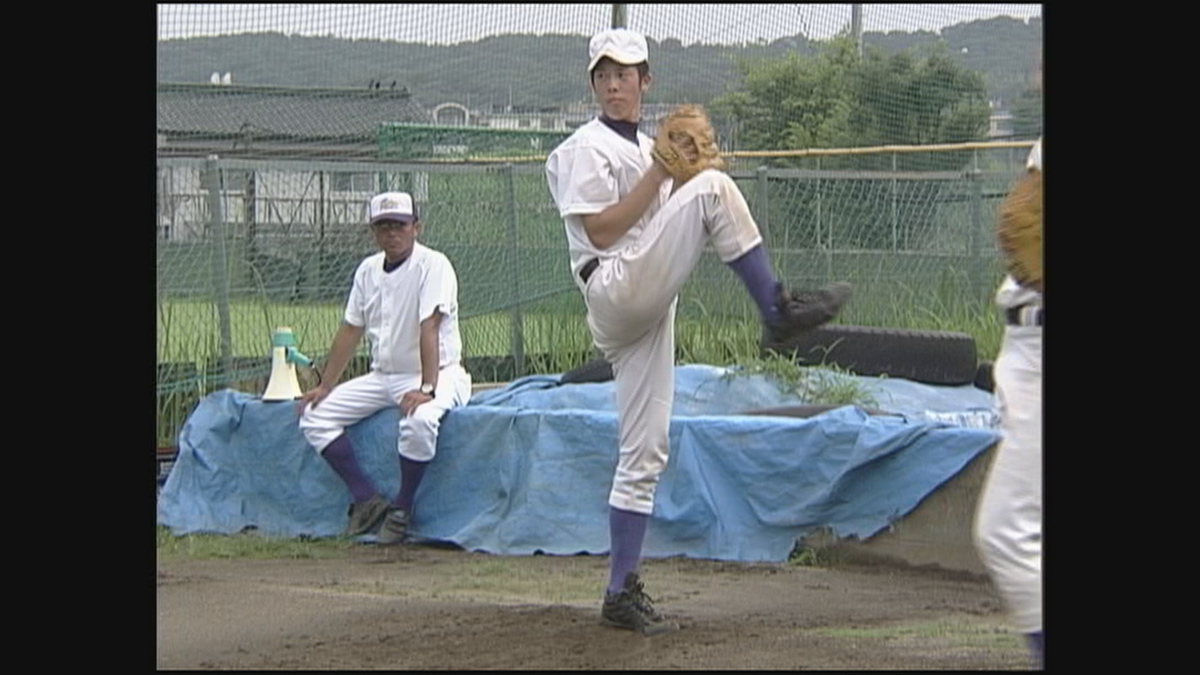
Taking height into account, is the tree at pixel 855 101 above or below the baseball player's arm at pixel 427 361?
above

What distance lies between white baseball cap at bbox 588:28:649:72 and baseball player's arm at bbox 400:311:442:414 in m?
2.66

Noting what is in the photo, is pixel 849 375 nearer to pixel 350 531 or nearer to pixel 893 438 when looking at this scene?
pixel 893 438

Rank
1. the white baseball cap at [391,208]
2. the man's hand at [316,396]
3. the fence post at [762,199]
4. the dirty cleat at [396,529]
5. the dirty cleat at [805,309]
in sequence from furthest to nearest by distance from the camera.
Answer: the fence post at [762,199], the man's hand at [316,396], the white baseball cap at [391,208], the dirty cleat at [396,529], the dirty cleat at [805,309]

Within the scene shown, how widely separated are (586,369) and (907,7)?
16.6 ft

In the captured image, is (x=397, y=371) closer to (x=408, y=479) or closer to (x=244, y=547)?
(x=408, y=479)

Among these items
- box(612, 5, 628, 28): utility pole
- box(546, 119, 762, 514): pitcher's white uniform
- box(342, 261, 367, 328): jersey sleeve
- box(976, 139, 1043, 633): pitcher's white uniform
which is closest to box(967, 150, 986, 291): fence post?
box(612, 5, 628, 28): utility pole

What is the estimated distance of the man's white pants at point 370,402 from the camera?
8539 mm

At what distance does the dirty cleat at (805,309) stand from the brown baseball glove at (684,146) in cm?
49

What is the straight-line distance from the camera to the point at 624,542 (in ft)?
19.9

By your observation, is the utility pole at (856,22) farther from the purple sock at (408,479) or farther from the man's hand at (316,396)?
the purple sock at (408,479)

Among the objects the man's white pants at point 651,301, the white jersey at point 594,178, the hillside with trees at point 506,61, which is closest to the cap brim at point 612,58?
the white jersey at point 594,178

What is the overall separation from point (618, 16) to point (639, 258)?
6039 millimetres

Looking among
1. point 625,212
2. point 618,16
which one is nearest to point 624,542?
point 625,212

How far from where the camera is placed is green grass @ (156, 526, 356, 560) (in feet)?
26.8
